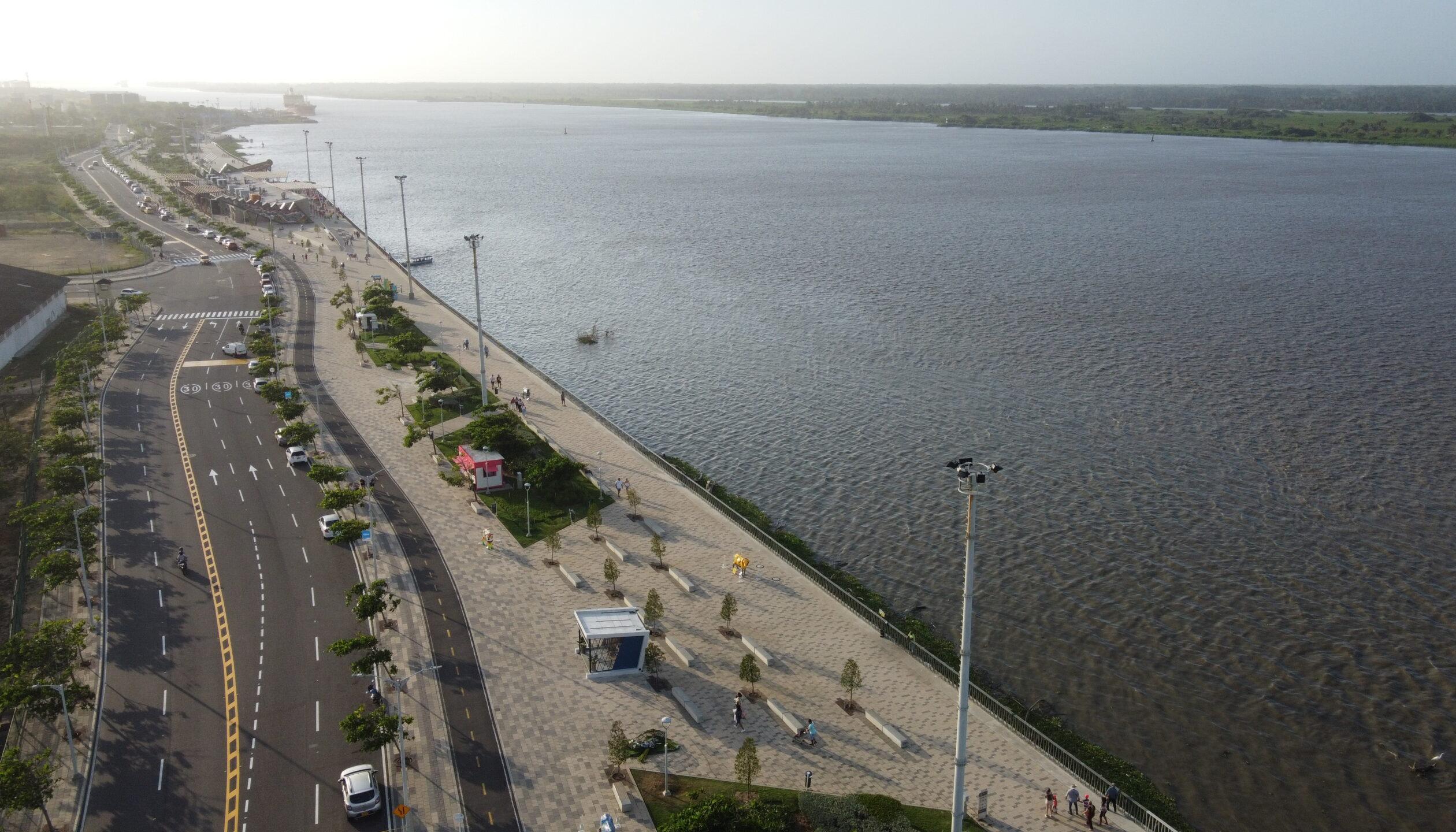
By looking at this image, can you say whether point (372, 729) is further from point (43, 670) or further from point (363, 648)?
point (43, 670)

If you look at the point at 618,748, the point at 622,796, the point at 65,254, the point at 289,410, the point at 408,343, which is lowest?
the point at 622,796

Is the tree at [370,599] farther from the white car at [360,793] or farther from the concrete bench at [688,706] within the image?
the concrete bench at [688,706]

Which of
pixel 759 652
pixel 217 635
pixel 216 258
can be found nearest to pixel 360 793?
pixel 217 635

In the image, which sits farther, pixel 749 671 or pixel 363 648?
pixel 363 648

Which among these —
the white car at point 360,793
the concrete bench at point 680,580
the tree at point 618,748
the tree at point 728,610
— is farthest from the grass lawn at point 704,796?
the concrete bench at point 680,580

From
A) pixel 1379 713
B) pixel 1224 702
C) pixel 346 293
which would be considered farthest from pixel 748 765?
pixel 346 293

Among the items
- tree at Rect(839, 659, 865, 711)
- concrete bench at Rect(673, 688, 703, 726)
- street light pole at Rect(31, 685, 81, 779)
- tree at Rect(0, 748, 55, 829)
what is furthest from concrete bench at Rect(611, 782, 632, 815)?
street light pole at Rect(31, 685, 81, 779)

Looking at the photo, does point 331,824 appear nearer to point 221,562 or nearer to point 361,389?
point 221,562
